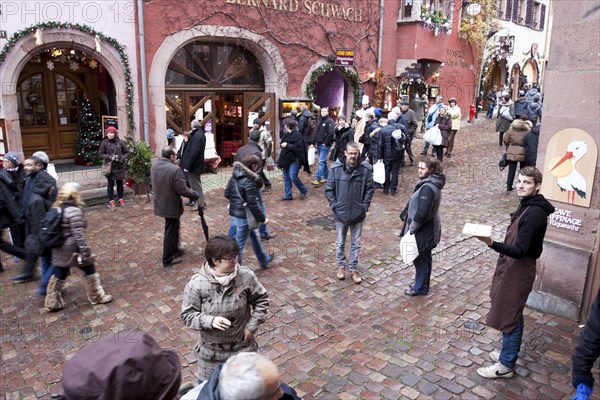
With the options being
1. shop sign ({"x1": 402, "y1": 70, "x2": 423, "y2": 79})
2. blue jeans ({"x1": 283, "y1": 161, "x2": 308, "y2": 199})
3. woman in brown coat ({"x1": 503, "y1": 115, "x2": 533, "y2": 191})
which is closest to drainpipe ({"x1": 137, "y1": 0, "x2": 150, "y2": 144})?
blue jeans ({"x1": 283, "y1": 161, "x2": 308, "y2": 199})

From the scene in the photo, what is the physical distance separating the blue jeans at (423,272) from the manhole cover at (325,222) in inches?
111

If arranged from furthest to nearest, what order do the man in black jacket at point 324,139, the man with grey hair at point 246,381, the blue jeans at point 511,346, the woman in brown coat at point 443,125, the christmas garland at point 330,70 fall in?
the christmas garland at point 330,70, the woman in brown coat at point 443,125, the man in black jacket at point 324,139, the blue jeans at point 511,346, the man with grey hair at point 246,381

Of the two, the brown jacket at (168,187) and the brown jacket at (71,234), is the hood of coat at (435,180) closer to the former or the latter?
the brown jacket at (168,187)

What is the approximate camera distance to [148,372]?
1869 mm

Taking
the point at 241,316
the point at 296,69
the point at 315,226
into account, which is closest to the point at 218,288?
the point at 241,316

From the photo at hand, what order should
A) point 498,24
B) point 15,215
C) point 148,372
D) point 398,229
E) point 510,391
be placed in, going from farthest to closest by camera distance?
point 498,24
point 398,229
point 15,215
point 510,391
point 148,372

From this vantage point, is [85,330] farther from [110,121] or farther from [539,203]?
[110,121]

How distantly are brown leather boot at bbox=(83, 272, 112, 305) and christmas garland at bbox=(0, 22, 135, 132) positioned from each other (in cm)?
639

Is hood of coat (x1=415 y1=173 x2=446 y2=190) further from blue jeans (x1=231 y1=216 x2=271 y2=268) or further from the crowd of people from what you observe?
blue jeans (x1=231 y1=216 x2=271 y2=268)

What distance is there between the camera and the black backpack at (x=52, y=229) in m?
5.54

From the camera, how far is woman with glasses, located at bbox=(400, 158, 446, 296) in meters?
5.73

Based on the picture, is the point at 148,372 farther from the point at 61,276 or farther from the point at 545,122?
the point at 545,122

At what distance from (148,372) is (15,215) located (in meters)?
5.91

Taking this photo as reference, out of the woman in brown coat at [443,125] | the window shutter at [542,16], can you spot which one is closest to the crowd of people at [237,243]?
the woman in brown coat at [443,125]
